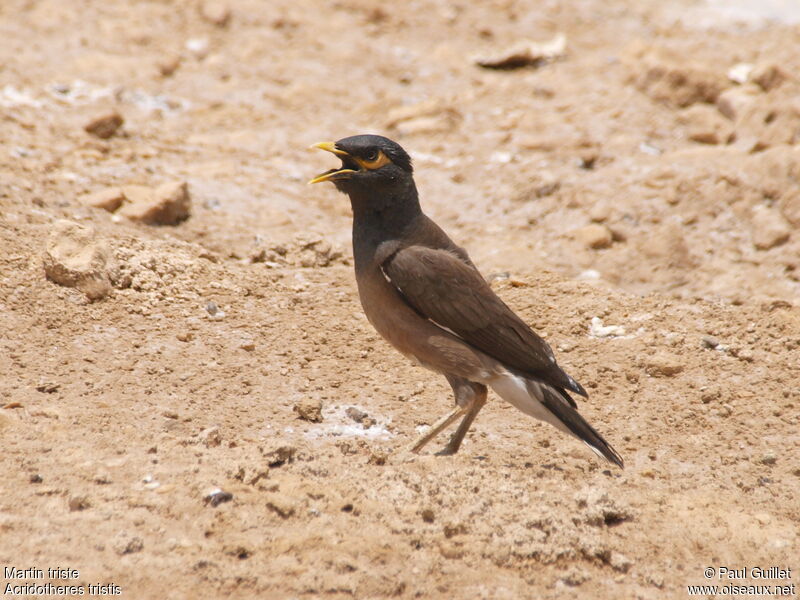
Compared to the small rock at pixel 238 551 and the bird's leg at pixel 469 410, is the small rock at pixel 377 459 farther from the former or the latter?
the small rock at pixel 238 551

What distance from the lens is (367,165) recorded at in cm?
615

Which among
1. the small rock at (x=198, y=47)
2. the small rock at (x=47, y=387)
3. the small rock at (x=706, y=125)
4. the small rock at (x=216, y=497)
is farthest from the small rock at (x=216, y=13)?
the small rock at (x=216, y=497)

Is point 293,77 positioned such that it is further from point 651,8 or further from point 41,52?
point 651,8

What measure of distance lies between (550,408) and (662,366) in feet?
4.75

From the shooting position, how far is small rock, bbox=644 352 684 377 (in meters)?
6.91

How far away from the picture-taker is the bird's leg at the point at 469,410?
602cm

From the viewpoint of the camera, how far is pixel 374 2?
13.2 meters

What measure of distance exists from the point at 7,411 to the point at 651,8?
37.0ft

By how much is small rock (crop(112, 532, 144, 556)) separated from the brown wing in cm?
238

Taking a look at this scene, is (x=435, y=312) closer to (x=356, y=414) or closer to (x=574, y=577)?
(x=356, y=414)

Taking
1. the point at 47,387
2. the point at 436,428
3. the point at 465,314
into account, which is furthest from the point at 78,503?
the point at 465,314

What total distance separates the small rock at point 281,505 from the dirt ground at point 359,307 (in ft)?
0.05

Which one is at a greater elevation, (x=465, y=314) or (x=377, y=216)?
(x=377, y=216)

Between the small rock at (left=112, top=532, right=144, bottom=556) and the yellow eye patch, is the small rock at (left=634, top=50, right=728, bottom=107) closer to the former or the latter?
the yellow eye patch
